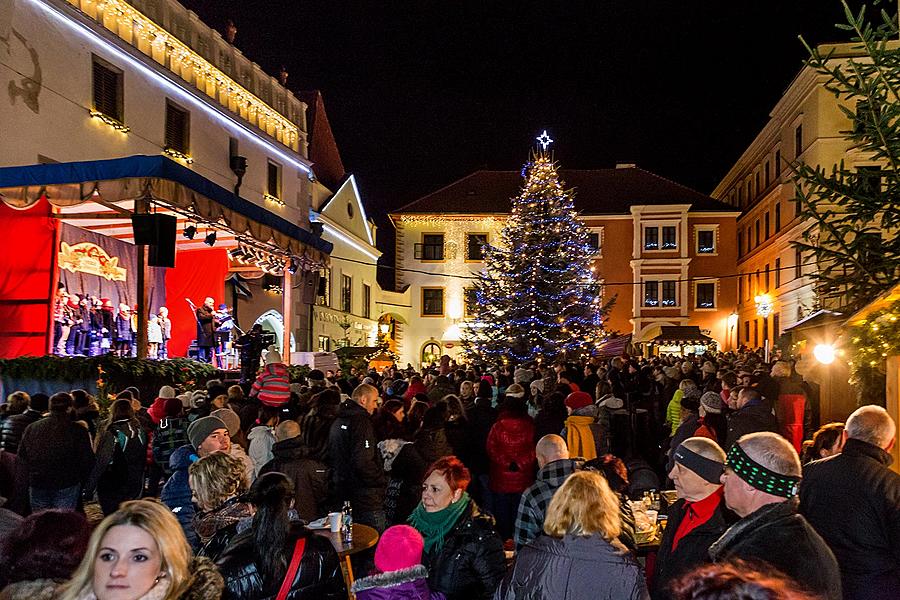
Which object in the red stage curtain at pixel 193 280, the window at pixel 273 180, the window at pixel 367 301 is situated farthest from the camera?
the window at pixel 367 301

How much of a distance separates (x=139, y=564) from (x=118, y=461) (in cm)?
643

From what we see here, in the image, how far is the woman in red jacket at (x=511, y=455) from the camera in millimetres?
8609

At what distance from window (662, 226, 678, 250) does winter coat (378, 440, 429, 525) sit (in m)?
40.6

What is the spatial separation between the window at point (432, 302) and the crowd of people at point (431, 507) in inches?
1483

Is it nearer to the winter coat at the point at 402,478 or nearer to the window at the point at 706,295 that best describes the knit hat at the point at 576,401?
the winter coat at the point at 402,478

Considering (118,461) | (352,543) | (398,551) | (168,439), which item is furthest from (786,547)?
(118,461)

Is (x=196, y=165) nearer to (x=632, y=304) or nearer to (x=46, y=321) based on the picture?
(x=46, y=321)

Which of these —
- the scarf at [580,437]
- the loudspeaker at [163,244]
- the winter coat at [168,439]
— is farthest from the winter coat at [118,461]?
the loudspeaker at [163,244]

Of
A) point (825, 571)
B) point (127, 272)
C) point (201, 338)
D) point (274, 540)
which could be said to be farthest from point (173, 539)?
point (127, 272)

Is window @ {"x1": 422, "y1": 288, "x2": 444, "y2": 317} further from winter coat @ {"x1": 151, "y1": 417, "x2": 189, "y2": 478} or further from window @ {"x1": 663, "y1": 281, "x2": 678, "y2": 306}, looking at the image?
winter coat @ {"x1": 151, "y1": 417, "x2": 189, "y2": 478}

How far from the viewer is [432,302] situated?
47.4 m

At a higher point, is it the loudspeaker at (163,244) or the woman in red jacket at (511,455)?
the loudspeaker at (163,244)

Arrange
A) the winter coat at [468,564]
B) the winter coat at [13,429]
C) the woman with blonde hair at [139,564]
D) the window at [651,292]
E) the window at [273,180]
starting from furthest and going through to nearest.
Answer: the window at [651,292] < the window at [273,180] < the winter coat at [13,429] < the winter coat at [468,564] < the woman with blonde hair at [139,564]

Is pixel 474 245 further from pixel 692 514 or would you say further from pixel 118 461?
pixel 692 514
